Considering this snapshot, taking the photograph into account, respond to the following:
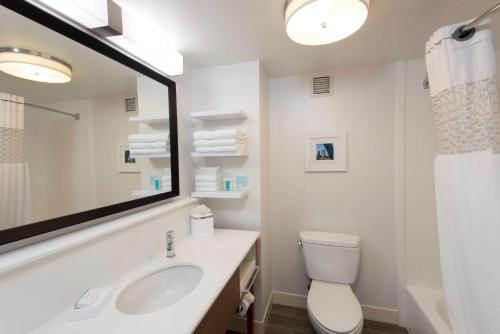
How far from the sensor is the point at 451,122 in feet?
3.13

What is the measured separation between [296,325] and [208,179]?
1.48m

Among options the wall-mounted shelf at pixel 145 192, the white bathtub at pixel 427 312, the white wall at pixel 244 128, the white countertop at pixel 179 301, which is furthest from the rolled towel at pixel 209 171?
the white bathtub at pixel 427 312

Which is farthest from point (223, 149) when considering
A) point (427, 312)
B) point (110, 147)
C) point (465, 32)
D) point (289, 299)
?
point (427, 312)

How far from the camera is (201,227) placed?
1.54 metres

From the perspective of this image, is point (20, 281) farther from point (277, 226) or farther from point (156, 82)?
point (277, 226)

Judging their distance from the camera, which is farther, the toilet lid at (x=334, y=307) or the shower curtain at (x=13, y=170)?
the toilet lid at (x=334, y=307)

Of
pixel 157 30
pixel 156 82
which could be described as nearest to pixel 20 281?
pixel 156 82

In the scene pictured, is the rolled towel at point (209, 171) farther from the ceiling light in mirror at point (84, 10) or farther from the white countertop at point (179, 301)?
the ceiling light in mirror at point (84, 10)

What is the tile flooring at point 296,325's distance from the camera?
1733 mm

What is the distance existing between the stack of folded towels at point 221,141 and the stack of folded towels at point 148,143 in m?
0.25

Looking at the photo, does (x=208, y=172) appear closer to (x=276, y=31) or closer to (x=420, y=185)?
(x=276, y=31)

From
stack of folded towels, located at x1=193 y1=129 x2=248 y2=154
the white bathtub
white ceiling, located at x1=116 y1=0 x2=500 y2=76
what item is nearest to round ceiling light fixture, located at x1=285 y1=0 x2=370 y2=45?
white ceiling, located at x1=116 y1=0 x2=500 y2=76

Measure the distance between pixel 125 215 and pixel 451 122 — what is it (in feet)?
5.67

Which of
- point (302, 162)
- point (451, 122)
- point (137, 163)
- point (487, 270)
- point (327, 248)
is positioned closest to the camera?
point (487, 270)
